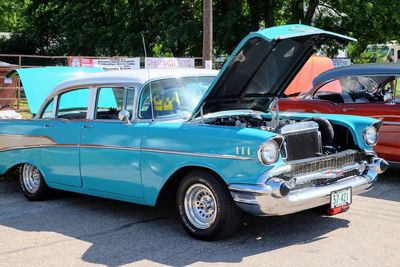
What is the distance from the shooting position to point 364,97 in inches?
311

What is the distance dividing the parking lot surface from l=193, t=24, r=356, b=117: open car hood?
4.17ft

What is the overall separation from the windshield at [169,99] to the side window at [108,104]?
430 millimetres

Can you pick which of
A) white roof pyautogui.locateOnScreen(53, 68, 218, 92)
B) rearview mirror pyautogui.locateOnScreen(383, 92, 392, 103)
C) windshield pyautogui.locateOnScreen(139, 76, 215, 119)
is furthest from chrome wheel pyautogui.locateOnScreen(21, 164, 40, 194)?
rearview mirror pyautogui.locateOnScreen(383, 92, 392, 103)

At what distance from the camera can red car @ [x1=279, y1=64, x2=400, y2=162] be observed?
7234 millimetres

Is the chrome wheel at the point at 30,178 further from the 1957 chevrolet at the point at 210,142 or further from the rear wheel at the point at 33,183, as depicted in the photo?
the 1957 chevrolet at the point at 210,142

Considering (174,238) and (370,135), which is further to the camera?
(370,135)

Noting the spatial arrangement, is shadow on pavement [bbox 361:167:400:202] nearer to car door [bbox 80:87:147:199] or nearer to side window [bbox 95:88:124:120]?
car door [bbox 80:87:147:199]

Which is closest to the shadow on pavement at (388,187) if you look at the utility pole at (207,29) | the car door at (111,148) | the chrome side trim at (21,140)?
the car door at (111,148)

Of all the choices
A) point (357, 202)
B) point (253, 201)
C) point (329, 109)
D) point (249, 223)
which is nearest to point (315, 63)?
point (329, 109)

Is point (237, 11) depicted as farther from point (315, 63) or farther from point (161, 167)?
point (161, 167)

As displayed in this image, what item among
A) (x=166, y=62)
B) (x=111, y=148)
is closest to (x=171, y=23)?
(x=166, y=62)

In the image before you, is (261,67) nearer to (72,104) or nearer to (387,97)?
(72,104)

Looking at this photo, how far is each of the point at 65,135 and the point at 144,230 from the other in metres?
1.50

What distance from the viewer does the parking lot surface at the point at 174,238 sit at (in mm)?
4480
